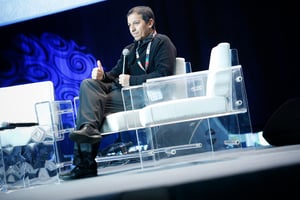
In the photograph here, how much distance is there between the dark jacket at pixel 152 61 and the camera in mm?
2492

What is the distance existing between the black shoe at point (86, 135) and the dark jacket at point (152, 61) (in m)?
0.44

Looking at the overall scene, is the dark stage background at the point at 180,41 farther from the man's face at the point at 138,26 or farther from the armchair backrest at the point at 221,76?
the armchair backrest at the point at 221,76

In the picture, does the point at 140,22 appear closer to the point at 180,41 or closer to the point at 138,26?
the point at 138,26

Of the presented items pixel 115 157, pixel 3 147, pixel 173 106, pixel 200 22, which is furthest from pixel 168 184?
pixel 200 22

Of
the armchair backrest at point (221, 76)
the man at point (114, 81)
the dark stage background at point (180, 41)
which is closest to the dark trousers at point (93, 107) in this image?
the man at point (114, 81)

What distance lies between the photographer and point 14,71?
478 cm

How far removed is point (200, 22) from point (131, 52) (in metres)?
1.56

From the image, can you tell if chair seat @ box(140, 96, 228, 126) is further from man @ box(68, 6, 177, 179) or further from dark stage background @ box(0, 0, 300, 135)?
dark stage background @ box(0, 0, 300, 135)

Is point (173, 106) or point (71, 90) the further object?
point (71, 90)

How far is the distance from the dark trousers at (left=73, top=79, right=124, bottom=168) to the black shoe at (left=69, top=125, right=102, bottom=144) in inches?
2.0

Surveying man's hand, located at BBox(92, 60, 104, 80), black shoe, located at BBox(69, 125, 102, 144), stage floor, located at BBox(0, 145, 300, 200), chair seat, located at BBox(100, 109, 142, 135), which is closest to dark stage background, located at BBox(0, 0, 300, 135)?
man's hand, located at BBox(92, 60, 104, 80)

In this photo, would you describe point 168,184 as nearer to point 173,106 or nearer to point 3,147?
point 173,106

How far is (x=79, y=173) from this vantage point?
223 centimetres

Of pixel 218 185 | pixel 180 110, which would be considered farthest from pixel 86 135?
pixel 218 185
